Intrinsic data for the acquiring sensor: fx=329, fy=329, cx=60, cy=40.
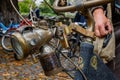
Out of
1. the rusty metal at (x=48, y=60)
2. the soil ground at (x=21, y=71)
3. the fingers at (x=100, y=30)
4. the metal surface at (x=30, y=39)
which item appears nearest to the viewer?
the metal surface at (x=30, y=39)

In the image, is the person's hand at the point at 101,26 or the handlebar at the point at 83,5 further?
the person's hand at the point at 101,26

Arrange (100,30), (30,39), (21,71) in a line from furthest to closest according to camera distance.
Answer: (21,71) < (100,30) < (30,39)

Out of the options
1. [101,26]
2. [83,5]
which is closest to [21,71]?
[101,26]

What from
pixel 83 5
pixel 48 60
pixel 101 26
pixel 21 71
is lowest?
pixel 21 71

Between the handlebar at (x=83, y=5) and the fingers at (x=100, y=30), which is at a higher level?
the handlebar at (x=83, y=5)

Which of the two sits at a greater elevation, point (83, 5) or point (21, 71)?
point (83, 5)

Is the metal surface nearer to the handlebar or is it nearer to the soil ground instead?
the handlebar

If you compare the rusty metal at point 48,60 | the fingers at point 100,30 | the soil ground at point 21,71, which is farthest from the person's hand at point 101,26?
the soil ground at point 21,71

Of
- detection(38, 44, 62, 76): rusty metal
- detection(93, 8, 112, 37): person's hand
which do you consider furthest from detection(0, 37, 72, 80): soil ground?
detection(38, 44, 62, 76): rusty metal

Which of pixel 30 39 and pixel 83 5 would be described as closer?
pixel 30 39

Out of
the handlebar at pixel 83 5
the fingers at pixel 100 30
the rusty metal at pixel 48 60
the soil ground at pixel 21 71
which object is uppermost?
the handlebar at pixel 83 5

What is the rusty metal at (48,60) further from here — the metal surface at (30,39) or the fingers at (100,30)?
the fingers at (100,30)

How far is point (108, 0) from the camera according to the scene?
151 centimetres

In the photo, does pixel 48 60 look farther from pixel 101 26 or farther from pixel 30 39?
pixel 101 26
